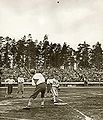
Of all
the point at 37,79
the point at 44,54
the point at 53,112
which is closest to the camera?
the point at 53,112

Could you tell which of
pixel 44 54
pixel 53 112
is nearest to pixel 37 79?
pixel 53 112

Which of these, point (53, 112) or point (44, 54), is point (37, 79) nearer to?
point (53, 112)

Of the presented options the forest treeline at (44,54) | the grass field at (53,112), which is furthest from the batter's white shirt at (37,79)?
the forest treeline at (44,54)

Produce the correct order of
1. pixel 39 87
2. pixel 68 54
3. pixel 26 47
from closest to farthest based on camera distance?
1. pixel 39 87
2. pixel 26 47
3. pixel 68 54

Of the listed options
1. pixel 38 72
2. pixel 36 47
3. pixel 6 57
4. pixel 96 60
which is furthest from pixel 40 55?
pixel 38 72

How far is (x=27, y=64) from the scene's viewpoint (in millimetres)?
112125

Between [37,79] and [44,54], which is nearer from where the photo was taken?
[37,79]

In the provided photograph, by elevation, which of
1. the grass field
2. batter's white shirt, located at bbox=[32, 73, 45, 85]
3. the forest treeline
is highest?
the forest treeline

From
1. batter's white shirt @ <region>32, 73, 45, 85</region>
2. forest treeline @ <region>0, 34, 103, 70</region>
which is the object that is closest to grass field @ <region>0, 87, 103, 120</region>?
batter's white shirt @ <region>32, 73, 45, 85</region>

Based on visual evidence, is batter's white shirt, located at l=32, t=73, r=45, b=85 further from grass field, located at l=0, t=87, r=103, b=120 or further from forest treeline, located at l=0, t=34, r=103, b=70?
forest treeline, located at l=0, t=34, r=103, b=70

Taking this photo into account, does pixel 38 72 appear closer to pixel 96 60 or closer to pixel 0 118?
pixel 0 118

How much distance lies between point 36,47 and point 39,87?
99846 mm

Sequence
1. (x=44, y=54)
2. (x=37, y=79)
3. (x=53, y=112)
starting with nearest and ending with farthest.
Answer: (x=53, y=112)
(x=37, y=79)
(x=44, y=54)

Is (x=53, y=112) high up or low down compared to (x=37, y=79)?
down
